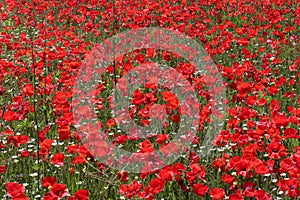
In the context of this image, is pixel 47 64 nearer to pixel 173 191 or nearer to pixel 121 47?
pixel 121 47

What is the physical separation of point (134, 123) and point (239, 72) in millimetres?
1105

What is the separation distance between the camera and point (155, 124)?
4688 mm

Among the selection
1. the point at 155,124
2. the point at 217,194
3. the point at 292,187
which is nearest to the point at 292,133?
the point at 292,187

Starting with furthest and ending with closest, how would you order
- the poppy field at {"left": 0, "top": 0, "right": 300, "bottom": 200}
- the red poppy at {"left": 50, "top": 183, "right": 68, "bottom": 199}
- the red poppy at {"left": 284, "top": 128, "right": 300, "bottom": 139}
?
the red poppy at {"left": 284, "top": 128, "right": 300, "bottom": 139} < the poppy field at {"left": 0, "top": 0, "right": 300, "bottom": 200} < the red poppy at {"left": 50, "top": 183, "right": 68, "bottom": 199}

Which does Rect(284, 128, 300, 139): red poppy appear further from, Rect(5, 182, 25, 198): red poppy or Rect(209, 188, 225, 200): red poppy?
Rect(5, 182, 25, 198): red poppy

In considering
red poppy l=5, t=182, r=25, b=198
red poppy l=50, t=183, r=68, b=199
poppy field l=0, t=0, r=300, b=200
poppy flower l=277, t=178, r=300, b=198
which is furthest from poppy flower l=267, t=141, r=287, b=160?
red poppy l=5, t=182, r=25, b=198

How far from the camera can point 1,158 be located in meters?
4.29

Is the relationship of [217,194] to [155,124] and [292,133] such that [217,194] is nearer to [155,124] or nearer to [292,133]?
[292,133]

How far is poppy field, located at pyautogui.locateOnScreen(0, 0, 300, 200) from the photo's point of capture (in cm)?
311

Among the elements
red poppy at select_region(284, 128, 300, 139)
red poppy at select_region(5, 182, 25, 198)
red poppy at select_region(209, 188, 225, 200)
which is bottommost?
red poppy at select_region(209, 188, 225, 200)

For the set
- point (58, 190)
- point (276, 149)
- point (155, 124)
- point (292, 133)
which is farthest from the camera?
point (155, 124)

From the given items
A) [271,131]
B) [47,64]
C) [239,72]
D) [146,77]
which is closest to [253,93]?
[239,72]

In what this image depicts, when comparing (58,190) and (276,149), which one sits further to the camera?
(276,149)

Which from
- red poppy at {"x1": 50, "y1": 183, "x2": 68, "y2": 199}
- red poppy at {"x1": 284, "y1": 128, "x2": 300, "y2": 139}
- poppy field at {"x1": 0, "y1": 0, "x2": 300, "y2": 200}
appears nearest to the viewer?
red poppy at {"x1": 50, "y1": 183, "x2": 68, "y2": 199}
